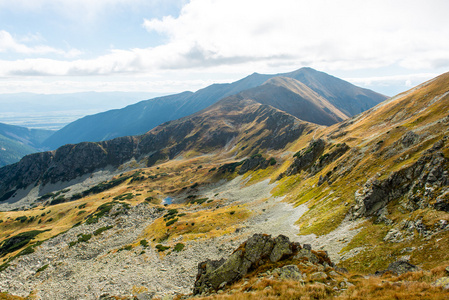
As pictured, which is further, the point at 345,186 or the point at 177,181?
the point at 177,181

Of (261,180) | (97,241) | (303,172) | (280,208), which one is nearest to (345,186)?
(280,208)

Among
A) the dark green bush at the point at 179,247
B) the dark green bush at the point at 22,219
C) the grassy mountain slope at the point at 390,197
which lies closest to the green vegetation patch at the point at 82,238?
the dark green bush at the point at 179,247

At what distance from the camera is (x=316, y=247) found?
3503 cm

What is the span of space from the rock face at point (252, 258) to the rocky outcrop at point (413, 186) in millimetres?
19622

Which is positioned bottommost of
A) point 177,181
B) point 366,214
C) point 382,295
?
point 177,181

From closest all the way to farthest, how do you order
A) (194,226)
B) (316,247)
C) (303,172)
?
(316,247)
(194,226)
(303,172)

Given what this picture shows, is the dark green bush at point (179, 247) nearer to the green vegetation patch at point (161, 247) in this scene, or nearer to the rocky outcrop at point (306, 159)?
the green vegetation patch at point (161, 247)

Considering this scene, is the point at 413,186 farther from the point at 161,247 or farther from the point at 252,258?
the point at 161,247

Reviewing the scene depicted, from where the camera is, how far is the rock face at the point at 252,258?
77.5 feet

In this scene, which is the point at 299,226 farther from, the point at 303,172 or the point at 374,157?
the point at 303,172

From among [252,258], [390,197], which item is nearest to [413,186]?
[390,197]

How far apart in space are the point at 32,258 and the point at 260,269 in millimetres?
70006

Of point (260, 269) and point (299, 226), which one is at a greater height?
point (260, 269)

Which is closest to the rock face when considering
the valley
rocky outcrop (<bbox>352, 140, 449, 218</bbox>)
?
the valley
